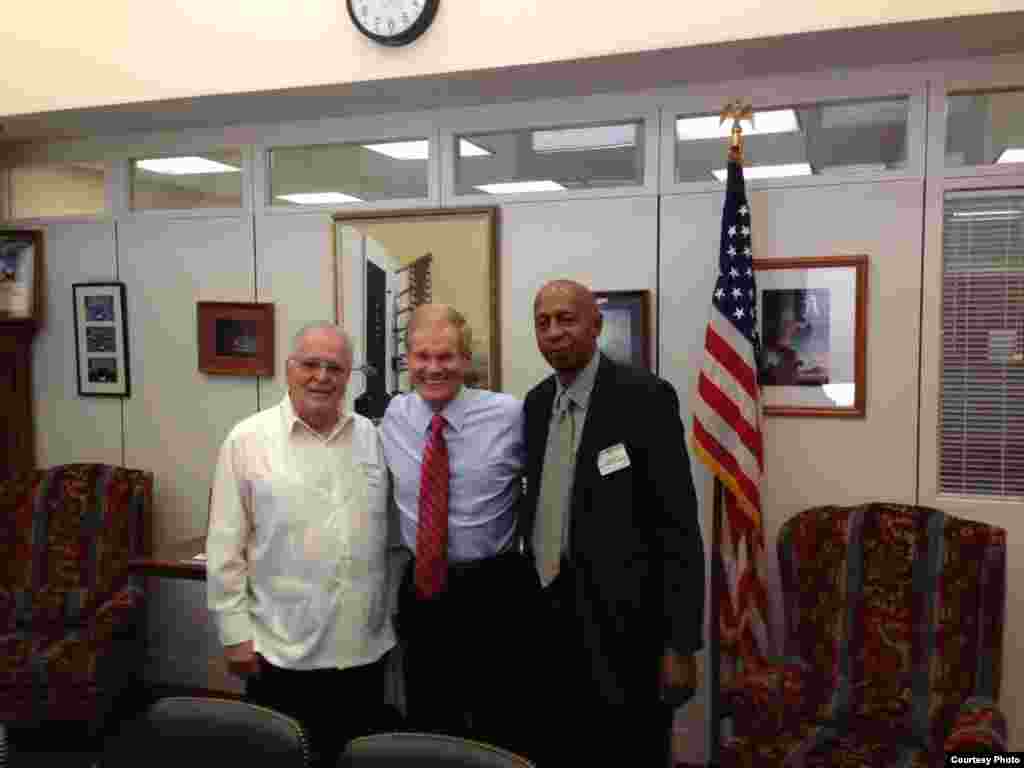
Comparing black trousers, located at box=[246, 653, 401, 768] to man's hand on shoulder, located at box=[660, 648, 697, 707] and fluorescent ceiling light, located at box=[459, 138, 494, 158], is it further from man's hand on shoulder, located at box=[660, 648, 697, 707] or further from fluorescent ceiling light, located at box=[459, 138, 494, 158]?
fluorescent ceiling light, located at box=[459, 138, 494, 158]

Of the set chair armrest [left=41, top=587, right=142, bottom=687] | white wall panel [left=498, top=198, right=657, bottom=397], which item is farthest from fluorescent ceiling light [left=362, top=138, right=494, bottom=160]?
chair armrest [left=41, top=587, right=142, bottom=687]

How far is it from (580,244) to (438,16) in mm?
944

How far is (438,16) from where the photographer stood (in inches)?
113

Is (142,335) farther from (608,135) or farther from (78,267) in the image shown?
(608,135)

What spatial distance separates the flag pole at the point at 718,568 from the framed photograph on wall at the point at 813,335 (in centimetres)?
39

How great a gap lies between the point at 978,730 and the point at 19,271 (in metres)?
4.17

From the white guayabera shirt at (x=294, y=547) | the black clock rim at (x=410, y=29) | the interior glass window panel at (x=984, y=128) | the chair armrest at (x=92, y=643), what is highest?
the black clock rim at (x=410, y=29)

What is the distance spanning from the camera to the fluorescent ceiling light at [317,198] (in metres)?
3.51

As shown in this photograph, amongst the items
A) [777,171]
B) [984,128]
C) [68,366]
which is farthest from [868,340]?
[68,366]

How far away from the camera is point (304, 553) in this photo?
6.63 feet

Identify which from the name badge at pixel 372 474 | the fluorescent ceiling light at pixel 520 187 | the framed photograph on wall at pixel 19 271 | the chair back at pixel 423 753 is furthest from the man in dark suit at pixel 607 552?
the framed photograph on wall at pixel 19 271

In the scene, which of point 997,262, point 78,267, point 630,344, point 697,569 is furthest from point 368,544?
point 78,267

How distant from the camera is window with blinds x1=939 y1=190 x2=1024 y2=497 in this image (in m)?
2.76

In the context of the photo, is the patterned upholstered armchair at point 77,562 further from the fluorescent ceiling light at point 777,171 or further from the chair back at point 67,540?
the fluorescent ceiling light at point 777,171
